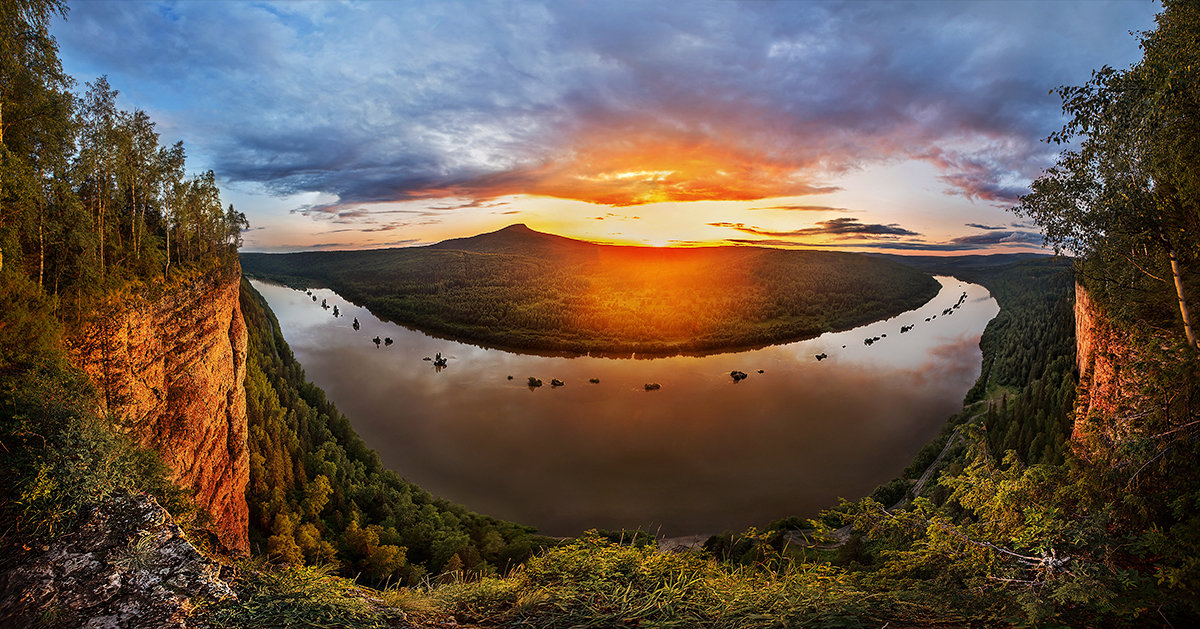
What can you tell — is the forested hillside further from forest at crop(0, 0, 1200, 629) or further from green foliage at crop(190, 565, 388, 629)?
green foliage at crop(190, 565, 388, 629)

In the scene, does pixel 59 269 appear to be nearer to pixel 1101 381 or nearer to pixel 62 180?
pixel 62 180

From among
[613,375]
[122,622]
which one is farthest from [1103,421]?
[613,375]

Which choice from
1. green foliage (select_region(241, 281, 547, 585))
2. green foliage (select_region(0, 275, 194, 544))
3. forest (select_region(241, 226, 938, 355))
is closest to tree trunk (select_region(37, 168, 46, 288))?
green foliage (select_region(0, 275, 194, 544))

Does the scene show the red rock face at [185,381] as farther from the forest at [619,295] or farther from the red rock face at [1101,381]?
the forest at [619,295]

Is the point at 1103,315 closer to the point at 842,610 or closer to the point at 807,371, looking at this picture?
the point at 842,610

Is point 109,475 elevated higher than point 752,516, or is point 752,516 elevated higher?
point 109,475

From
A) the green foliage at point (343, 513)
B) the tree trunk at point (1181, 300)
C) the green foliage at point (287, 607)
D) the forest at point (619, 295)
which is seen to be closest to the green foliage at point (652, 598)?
the green foliage at point (287, 607)
